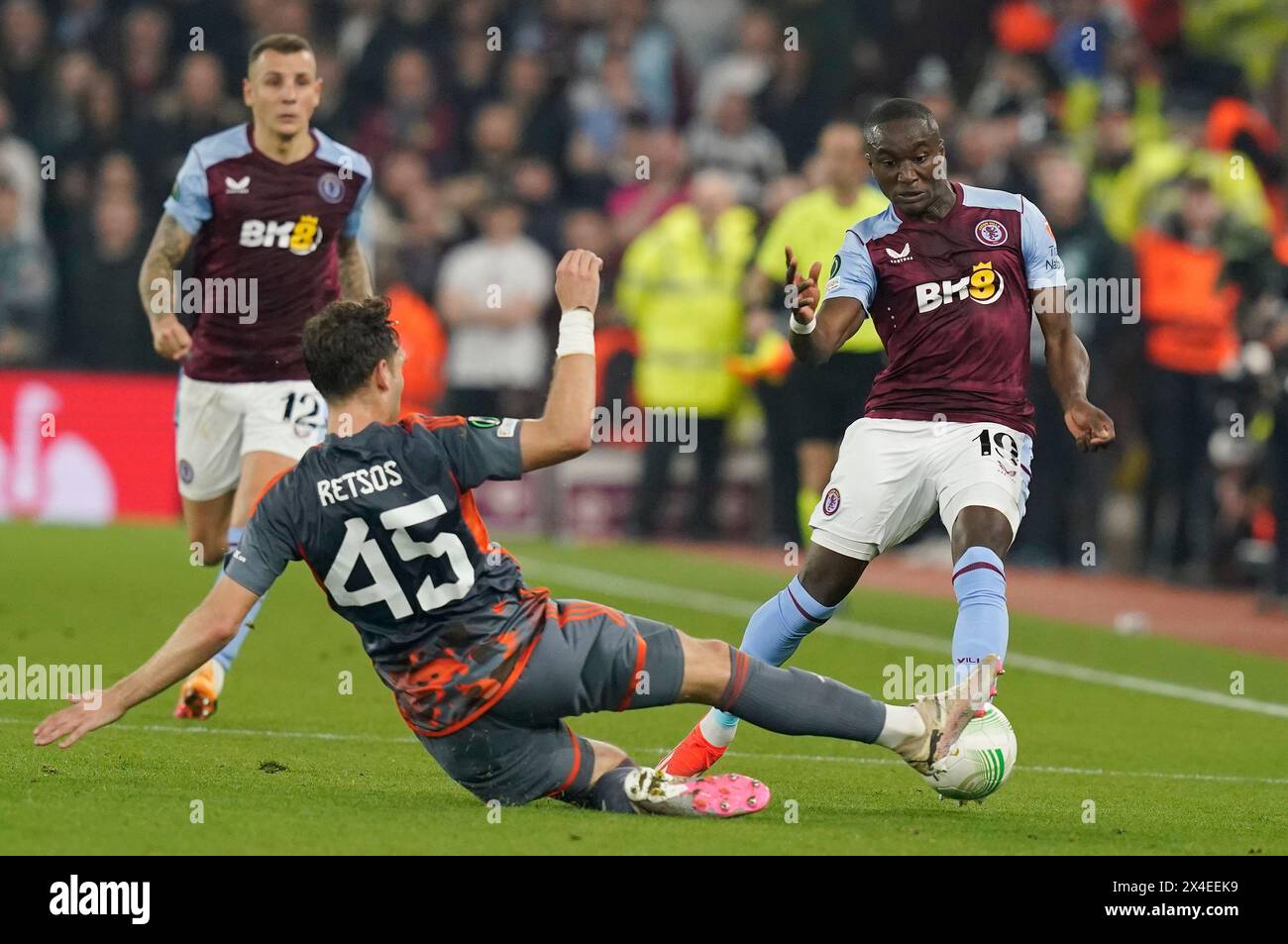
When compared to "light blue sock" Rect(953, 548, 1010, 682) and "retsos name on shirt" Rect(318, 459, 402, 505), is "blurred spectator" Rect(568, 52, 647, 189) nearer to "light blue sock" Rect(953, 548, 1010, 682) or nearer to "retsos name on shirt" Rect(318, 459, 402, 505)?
"light blue sock" Rect(953, 548, 1010, 682)

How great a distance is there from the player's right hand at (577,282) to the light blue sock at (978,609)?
64.2 inches

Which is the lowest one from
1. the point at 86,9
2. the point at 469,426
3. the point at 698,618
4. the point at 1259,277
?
the point at 698,618

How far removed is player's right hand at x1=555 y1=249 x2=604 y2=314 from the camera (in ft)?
19.9

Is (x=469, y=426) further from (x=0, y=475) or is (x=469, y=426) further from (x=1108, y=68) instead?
(x=1108, y=68)

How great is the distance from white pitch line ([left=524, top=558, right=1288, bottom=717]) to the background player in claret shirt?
286cm

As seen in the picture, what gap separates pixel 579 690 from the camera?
6254mm

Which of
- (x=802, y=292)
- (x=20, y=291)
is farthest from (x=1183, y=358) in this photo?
(x=20, y=291)

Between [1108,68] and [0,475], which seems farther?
[1108,68]

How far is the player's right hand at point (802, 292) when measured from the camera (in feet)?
22.7

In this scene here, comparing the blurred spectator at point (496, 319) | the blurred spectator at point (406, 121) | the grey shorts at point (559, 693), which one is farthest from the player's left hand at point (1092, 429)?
the blurred spectator at point (406, 121)

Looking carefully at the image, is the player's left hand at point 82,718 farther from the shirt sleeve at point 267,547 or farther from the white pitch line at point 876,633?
the white pitch line at point 876,633

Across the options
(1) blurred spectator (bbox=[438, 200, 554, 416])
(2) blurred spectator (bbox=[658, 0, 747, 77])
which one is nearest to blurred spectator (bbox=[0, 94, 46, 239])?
(1) blurred spectator (bbox=[438, 200, 554, 416])
